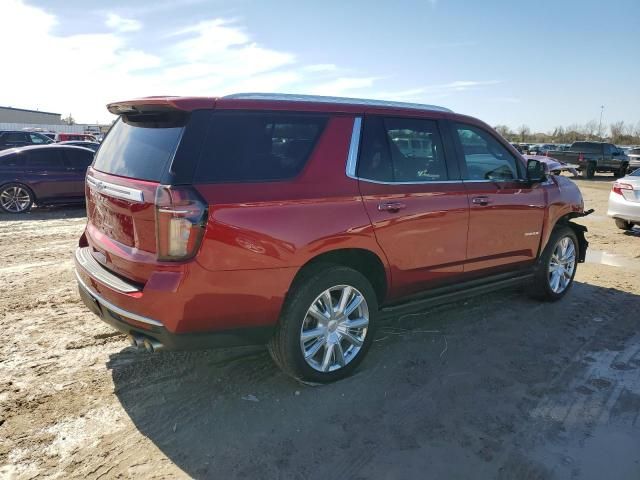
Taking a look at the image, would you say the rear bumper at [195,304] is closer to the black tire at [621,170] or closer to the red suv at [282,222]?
the red suv at [282,222]

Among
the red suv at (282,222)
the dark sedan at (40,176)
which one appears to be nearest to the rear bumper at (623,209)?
the red suv at (282,222)

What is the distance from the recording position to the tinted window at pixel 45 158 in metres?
11.4

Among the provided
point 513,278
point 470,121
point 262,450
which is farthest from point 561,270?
point 262,450

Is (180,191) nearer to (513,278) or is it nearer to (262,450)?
(262,450)

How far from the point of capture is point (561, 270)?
18.5 ft

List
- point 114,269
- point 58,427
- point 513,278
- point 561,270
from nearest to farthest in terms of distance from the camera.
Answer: point 58,427, point 114,269, point 513,278, point 561,270

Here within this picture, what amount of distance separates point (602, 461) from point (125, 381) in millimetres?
3109

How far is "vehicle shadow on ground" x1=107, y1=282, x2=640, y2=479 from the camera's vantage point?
2.81 m

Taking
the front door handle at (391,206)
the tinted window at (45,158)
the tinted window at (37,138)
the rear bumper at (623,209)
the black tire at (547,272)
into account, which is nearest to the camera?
the front door handle at (391,206)

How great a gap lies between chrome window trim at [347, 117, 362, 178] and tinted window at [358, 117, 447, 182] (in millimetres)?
51

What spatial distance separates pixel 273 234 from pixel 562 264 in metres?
3.96

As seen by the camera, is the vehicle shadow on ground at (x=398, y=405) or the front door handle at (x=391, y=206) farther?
the front door handle at (x=391, y=206)

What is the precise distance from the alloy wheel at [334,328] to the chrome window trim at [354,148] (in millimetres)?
836

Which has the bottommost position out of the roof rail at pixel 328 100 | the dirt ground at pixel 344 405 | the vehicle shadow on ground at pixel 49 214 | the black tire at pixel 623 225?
the vehicle shadow on ground at pixel 49 214
